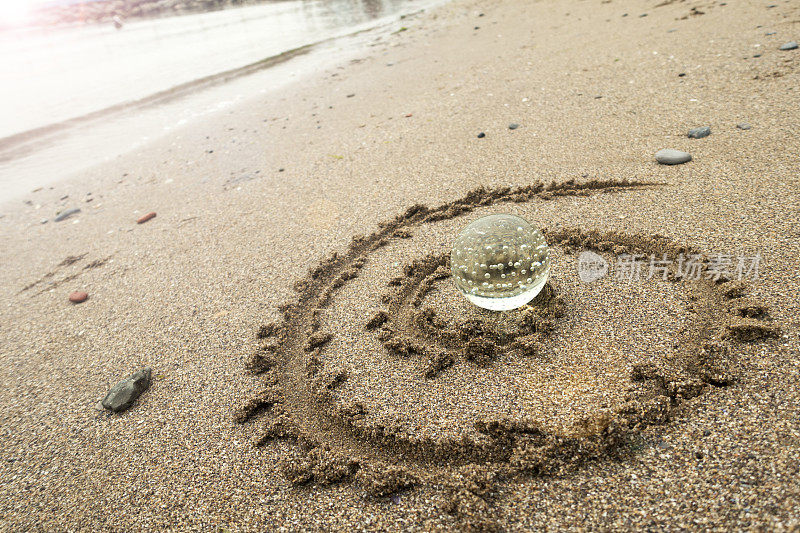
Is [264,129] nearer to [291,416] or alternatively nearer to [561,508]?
[291,416]

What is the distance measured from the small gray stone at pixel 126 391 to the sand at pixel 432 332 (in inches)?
2.2

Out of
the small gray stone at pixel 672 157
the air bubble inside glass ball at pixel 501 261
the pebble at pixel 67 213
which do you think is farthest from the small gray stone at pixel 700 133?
the pebble at pixel 67 213

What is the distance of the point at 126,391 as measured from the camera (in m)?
2.45

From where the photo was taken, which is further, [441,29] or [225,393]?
[441,29]

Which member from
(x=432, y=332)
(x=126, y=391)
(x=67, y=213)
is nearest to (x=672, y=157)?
(x=432, y=332)

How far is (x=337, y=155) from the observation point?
4.83 meters

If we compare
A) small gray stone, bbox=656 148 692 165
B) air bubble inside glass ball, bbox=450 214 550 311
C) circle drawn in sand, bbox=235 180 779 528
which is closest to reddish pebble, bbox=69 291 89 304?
circle drawn in sand, bbox=235 180 779 528

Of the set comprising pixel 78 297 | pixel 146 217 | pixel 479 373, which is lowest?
pixel 479 373

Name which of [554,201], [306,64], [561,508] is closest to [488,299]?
[561,508]

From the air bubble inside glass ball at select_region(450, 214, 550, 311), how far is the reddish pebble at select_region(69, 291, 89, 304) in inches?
114

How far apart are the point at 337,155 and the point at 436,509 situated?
12.6 feet

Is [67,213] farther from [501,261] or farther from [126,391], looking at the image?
[501,261]

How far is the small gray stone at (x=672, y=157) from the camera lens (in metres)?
3.41

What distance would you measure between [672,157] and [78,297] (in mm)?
4570
